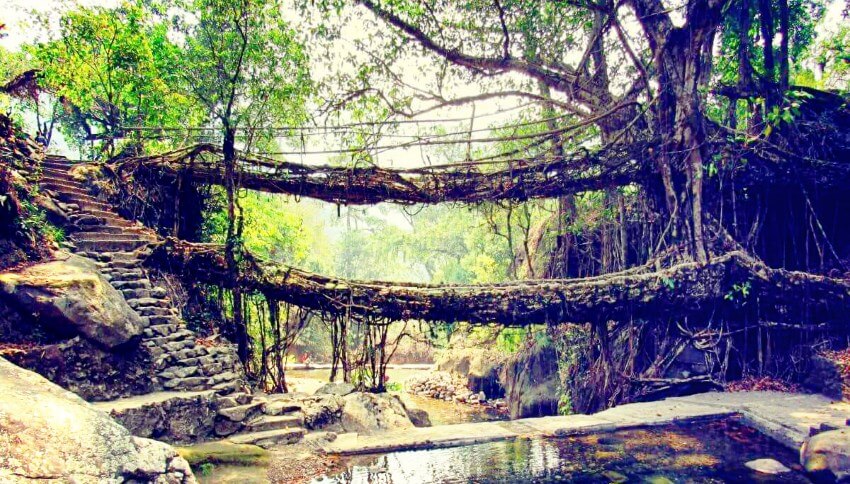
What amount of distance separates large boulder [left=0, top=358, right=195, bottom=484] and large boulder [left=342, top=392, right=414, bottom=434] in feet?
10.0

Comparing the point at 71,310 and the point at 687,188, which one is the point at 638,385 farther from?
the point at 71,310

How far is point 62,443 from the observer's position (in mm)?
2447

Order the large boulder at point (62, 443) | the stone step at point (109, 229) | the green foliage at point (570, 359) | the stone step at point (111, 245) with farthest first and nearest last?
the green foliage at point (570, 359)
the stone step at point (109, 229)
the stone step at point (111, 245)
the large boulder at point (62, 443)

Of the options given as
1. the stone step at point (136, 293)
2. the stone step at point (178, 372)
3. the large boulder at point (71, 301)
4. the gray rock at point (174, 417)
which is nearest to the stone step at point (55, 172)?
the large boulder at point (71, 301)

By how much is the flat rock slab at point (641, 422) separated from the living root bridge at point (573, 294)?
1.41 meters

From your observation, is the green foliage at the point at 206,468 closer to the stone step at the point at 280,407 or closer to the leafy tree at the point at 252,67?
the stone step at the point at 280,407

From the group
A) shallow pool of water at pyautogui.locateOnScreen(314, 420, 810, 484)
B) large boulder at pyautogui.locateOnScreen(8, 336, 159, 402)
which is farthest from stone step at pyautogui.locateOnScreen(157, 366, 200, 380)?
shallow pool of water at pyautogui.locateOnScreen(314, 420, 810, 484)

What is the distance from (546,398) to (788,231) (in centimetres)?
605

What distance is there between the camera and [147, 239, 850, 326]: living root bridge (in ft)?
22.0

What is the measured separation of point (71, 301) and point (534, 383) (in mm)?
9737

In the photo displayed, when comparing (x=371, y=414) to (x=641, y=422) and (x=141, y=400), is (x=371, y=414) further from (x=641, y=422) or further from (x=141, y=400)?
(x=641, y=422)

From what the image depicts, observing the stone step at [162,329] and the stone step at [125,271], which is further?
the stone step at [125,271]

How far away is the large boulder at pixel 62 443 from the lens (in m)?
2.25

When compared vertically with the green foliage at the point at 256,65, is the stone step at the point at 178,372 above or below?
below
